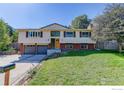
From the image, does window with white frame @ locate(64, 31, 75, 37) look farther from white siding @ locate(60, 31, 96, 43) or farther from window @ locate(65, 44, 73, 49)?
window @ locate(65, 44, 73, 49)

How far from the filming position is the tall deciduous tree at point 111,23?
764 cm

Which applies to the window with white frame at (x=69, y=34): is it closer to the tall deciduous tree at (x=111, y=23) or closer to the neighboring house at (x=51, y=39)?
the neighboring house at (x=51, y=39)

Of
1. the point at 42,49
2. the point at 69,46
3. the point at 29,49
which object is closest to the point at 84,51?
the point at 69,46

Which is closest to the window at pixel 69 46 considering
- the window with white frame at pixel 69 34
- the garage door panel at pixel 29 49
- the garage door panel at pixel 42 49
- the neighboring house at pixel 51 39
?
the neighboring house at pixel 51 39

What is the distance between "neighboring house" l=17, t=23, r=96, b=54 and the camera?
5457mm

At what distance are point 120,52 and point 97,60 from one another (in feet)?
3.38

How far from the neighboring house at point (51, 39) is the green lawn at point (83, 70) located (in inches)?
15.2

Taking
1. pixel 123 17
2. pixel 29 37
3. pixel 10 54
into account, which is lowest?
pixel 10 54

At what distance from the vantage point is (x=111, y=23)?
8344 millimetres

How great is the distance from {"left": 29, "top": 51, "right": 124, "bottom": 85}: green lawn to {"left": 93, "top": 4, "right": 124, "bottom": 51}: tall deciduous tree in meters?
1.17

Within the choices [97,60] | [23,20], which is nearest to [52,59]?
[97,60]

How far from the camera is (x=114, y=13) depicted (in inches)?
332

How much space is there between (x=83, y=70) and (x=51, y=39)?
58.4 inches
